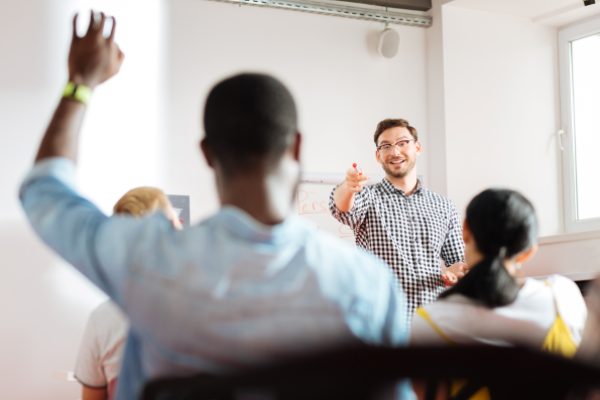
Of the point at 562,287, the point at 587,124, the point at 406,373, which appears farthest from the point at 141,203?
the point at 587,124

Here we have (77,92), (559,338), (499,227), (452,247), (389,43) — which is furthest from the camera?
(389,43)

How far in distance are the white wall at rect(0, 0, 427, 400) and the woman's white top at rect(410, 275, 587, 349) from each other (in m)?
2.63

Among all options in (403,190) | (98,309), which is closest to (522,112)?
(403,190)

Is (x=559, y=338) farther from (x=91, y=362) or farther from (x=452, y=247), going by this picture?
(x=452, y=247)

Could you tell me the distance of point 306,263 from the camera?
648mm

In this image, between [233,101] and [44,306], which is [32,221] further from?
[44,306]

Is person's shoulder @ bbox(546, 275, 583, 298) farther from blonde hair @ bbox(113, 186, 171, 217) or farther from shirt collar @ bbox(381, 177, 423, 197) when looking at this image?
shirt collar @ bbox(381, 177, 423, 197)

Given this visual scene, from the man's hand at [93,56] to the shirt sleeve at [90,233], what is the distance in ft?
0.50

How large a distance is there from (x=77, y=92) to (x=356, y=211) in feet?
6.56

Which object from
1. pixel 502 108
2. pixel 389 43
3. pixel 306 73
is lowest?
pixel 502 108

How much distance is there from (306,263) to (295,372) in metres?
0.30

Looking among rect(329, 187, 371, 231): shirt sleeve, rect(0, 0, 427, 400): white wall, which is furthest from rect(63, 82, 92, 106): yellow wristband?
rect(0, 0, 427, 400): white wall

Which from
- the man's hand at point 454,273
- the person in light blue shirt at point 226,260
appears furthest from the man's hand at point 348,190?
the person in light blue shirt at point 226,260

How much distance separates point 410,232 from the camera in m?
2.72
